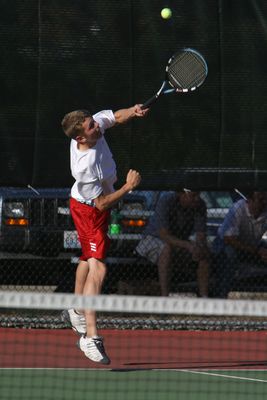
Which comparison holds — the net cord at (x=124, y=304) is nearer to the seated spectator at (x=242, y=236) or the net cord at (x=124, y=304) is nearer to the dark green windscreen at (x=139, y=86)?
the dark green windscreen at (x=139, y=86)

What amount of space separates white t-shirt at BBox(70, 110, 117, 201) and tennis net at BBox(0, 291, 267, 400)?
0.79 meters

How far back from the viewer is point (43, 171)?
322 inches

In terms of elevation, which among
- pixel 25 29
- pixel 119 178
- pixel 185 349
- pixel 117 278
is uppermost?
pixel 25 29

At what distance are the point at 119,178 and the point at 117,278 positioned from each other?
2.50 ft

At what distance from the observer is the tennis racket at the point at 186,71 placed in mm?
7125

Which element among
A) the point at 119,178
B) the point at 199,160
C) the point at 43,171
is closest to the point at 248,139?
the point at 199,160

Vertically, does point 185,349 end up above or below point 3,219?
below

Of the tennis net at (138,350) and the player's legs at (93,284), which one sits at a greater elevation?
the player's legs at (93,284)

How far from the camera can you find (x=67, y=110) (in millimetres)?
8172

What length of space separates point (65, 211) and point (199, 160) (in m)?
1.04

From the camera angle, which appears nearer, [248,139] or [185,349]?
[185,349]

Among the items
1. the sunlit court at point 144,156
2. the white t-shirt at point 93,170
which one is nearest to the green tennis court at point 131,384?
the white t-shirt at point 93,170

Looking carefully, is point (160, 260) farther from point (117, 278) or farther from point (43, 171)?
point (43, 171)

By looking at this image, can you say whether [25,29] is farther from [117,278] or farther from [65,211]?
[117,278]
